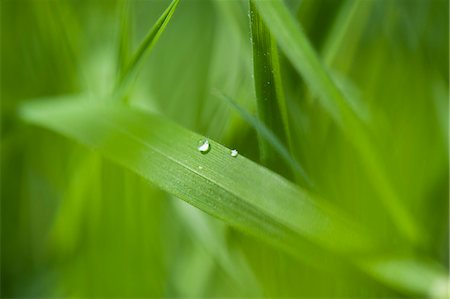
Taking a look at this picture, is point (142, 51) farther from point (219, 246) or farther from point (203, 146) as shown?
point (219, 246)

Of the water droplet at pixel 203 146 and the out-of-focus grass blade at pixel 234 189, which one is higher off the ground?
the water droplet at pixel 203 146

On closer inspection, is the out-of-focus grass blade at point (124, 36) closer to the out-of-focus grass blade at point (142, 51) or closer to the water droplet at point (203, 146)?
the out-of-focus grass blade at point (142, 51)

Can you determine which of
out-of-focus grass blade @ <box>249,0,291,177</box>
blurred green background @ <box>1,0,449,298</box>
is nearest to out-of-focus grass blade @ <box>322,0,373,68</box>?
blurred green background @ <box>1,0,449,298</box>

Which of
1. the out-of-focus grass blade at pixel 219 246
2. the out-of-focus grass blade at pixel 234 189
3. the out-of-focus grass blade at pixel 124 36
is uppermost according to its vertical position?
the out-of-focus grass blade at pixel 124 36

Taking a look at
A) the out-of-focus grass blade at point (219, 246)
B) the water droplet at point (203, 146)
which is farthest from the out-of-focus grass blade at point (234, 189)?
the out-of-focus grass blade at point (219, 246)

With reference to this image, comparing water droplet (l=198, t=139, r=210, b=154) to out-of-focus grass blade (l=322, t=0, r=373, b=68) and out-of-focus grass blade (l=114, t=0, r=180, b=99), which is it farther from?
out-of-focus grass blade (l=322, t=0, r=373, b=68)

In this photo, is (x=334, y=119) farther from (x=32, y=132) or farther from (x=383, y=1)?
(x=32, y=132)

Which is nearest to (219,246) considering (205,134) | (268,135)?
(205,134)

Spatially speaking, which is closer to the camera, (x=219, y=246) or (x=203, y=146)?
(x=203, y=146)
